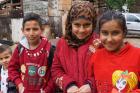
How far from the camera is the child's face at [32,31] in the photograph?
13.0ft

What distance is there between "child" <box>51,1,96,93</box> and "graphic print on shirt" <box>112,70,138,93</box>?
1.11 feet

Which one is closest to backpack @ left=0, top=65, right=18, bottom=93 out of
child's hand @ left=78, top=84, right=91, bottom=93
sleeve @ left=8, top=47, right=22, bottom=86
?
sleeve @ left=8, top=47, right=22, bottom=86

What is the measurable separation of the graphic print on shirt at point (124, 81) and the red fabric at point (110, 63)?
31mm

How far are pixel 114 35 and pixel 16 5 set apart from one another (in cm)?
1690

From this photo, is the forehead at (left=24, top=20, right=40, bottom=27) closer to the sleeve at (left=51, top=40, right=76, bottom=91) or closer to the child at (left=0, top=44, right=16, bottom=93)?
the sleeve at (left=51, top=40, right=76, bottom=91)

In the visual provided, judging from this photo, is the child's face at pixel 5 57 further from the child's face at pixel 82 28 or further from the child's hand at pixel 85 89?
the child's hand at pixel 85 89

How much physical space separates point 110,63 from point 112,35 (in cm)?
22

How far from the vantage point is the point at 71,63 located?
11.8 ft

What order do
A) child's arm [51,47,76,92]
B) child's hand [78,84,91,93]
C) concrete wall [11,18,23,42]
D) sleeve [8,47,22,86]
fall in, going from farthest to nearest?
1. concrete wall [11,18,23,42]
2. sleeve [8,47,22,86]
3. child's arm [51,47,76,92]
4. child's hand [78,84,91,93]

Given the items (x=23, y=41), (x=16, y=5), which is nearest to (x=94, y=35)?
(x=23, y=41)

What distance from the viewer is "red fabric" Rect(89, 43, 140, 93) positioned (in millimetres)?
3197

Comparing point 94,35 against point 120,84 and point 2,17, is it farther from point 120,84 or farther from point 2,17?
point 2,17

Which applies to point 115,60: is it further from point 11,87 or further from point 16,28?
point 16,28

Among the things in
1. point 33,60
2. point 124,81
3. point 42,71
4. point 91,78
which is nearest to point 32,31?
point 33,60
